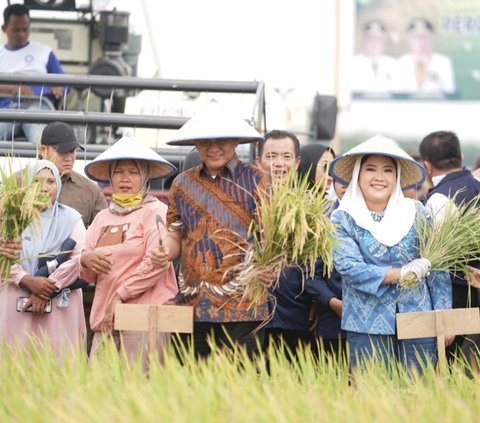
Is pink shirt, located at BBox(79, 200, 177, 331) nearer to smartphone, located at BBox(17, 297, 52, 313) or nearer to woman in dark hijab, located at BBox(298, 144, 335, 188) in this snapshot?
smartphone, located at BBox(17, 297, 52, 313)

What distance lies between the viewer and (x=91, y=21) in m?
12.1

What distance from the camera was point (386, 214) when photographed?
6.54 m

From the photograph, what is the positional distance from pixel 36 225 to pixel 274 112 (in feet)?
16.5

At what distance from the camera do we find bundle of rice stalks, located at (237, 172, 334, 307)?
6.18 metres

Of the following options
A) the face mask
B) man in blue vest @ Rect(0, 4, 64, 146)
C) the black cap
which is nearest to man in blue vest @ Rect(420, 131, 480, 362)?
the face mask

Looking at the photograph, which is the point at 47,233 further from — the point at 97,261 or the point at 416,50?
the point at 416,50

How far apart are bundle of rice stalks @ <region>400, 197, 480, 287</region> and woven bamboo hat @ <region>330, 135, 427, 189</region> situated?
0.73 feet

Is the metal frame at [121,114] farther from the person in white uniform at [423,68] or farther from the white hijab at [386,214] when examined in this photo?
the person in white uniform at [423,68]

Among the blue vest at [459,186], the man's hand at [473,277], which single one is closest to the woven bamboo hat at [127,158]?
the blue vest at [459,186]

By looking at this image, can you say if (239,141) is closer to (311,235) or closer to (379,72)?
(311,235)

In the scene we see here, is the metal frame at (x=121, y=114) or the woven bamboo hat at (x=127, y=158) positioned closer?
the woven bamboo hat at (x=127, y=158)

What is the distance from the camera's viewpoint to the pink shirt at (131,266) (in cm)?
692

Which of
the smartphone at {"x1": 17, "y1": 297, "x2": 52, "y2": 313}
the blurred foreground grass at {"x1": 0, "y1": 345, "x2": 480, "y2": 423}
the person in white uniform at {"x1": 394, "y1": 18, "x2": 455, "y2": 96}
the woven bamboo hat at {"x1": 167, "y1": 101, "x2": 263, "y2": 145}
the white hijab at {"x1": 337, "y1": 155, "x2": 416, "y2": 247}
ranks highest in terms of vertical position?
the person in white uniform at {"x1": 394, "y1": 18, "x2": 455, "y2": 96}

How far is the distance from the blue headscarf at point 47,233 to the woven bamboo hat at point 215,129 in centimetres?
84
